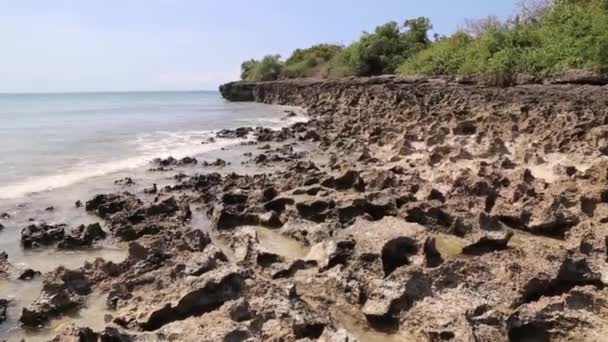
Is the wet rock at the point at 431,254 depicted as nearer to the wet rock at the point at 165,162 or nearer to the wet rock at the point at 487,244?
the wet rock at the point at 487,244

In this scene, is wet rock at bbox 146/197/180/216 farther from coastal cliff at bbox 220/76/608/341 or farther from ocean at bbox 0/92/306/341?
coastal cliff at bbox 220/76/608/341

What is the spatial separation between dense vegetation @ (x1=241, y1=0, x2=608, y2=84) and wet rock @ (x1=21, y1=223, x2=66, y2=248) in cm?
2128

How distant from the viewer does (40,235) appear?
29.2ft

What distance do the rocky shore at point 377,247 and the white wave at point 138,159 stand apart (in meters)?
1.72

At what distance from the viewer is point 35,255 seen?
8.38 metres

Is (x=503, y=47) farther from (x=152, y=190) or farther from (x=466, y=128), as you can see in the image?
(x=152, y=190)

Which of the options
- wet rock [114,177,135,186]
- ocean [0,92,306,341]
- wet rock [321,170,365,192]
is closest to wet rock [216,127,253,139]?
ocean [0,92,306,341]

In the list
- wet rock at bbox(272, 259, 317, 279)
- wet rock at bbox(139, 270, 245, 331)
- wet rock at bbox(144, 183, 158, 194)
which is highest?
wet rock at bbox(139, 270, 245, 331)

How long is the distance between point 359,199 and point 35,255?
502 cm

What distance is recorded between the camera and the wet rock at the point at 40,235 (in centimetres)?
879

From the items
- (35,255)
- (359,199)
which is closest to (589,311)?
(359,199)

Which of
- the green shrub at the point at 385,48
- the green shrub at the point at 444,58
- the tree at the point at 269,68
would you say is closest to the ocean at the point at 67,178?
the green shrub at the point at 444,58

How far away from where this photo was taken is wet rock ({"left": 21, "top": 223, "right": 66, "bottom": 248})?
346 inches

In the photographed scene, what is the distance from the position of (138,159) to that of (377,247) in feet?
45.7
